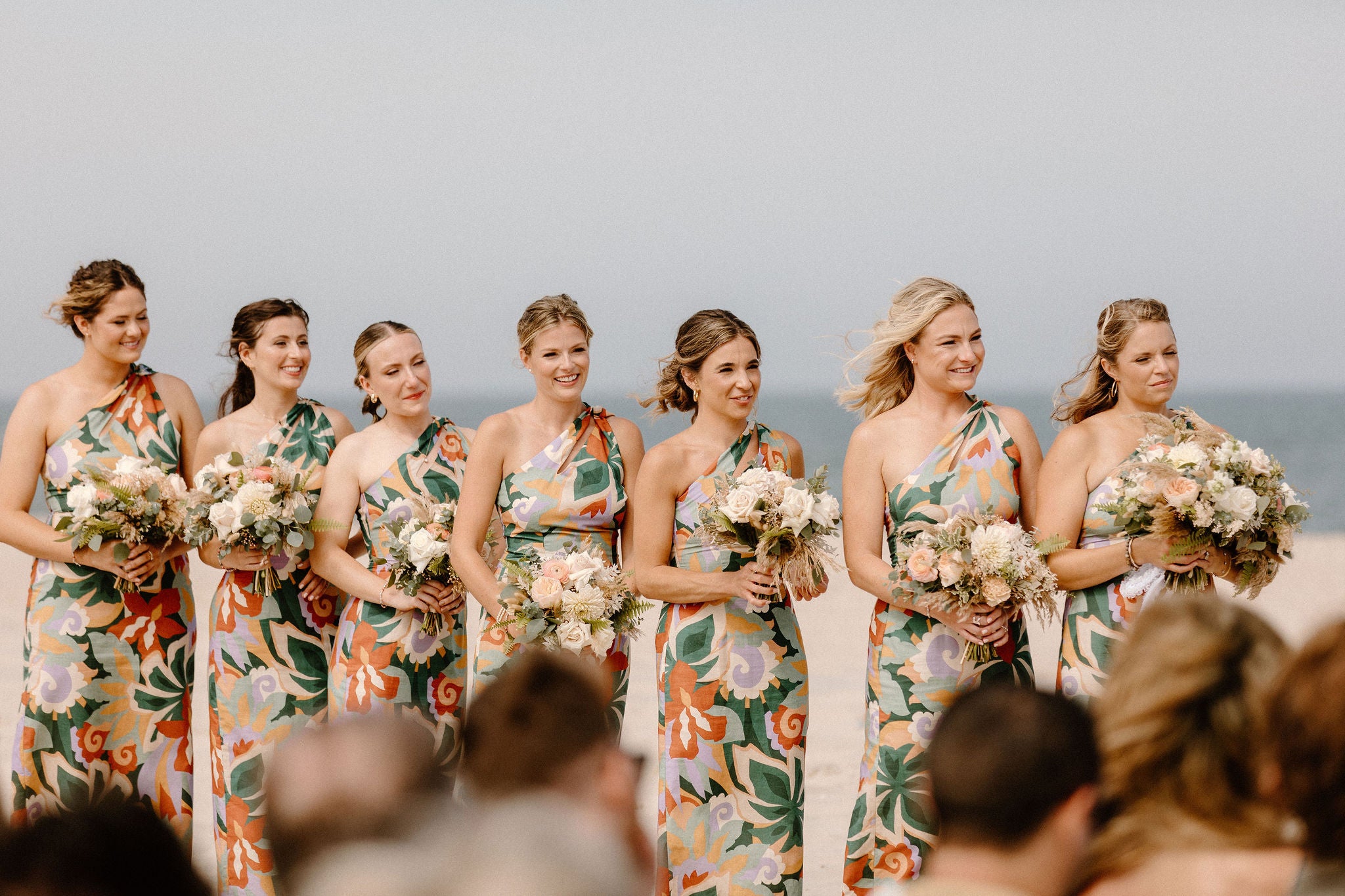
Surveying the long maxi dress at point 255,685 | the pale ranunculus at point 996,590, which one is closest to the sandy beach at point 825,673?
the long maxi dress at point 255,685

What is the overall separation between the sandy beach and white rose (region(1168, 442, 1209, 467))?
886mm

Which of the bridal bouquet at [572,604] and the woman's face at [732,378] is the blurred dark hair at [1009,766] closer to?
the bridal bouquet at [572,604]

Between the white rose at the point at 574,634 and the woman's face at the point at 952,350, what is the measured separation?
79.7 inches

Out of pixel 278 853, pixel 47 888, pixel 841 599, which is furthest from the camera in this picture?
pixel 841 599

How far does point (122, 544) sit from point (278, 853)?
4.66 meters

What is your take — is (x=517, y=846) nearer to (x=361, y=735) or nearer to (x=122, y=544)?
(x=361, y=735)

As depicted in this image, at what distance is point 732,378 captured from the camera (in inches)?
249

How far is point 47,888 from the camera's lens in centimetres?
232

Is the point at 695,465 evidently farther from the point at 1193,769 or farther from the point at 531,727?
the point at 1193,769

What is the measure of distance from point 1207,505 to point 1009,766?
348 centimetres

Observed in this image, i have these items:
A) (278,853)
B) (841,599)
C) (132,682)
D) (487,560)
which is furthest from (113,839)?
(841,599)

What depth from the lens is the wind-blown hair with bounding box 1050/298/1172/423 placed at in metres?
6.21

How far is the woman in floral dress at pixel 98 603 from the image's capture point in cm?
688

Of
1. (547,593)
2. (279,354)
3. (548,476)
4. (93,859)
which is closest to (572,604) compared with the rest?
(547,593)
